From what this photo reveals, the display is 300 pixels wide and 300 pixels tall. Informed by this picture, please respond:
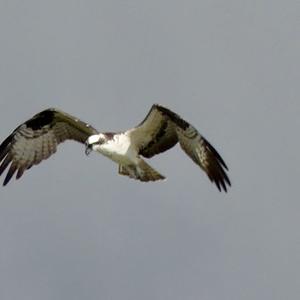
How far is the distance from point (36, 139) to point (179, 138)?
270 cm

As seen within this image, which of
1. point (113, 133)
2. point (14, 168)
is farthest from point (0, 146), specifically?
point (113, 133)

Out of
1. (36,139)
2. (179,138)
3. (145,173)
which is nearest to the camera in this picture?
(179,138)

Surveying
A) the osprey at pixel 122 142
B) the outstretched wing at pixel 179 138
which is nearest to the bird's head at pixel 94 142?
the osprey at pixel 122 142

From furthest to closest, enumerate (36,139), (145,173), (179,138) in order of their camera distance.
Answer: (36,139)
(145,173)
(179,138)

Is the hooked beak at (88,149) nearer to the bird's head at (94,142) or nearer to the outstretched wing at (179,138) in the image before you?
the bird's head at (94,142)

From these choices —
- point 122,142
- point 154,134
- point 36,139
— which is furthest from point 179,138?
point 36,139

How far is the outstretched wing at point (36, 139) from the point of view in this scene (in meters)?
24.5

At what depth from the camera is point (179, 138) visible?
2342 centimetres

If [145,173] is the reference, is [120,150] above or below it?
above

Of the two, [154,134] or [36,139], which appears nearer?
[154,134]

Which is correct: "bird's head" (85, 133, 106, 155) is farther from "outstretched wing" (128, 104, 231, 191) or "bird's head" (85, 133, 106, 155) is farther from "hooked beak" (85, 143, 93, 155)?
"outstretched wing" (128, 104, 231, 191)

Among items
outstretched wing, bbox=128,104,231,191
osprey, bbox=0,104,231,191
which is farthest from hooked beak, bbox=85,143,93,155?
outstretched wing, bbox=128,104,231,191

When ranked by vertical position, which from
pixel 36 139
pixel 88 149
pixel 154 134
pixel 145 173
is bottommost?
pixel 145 173

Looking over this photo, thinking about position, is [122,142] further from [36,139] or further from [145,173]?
[36,139]
